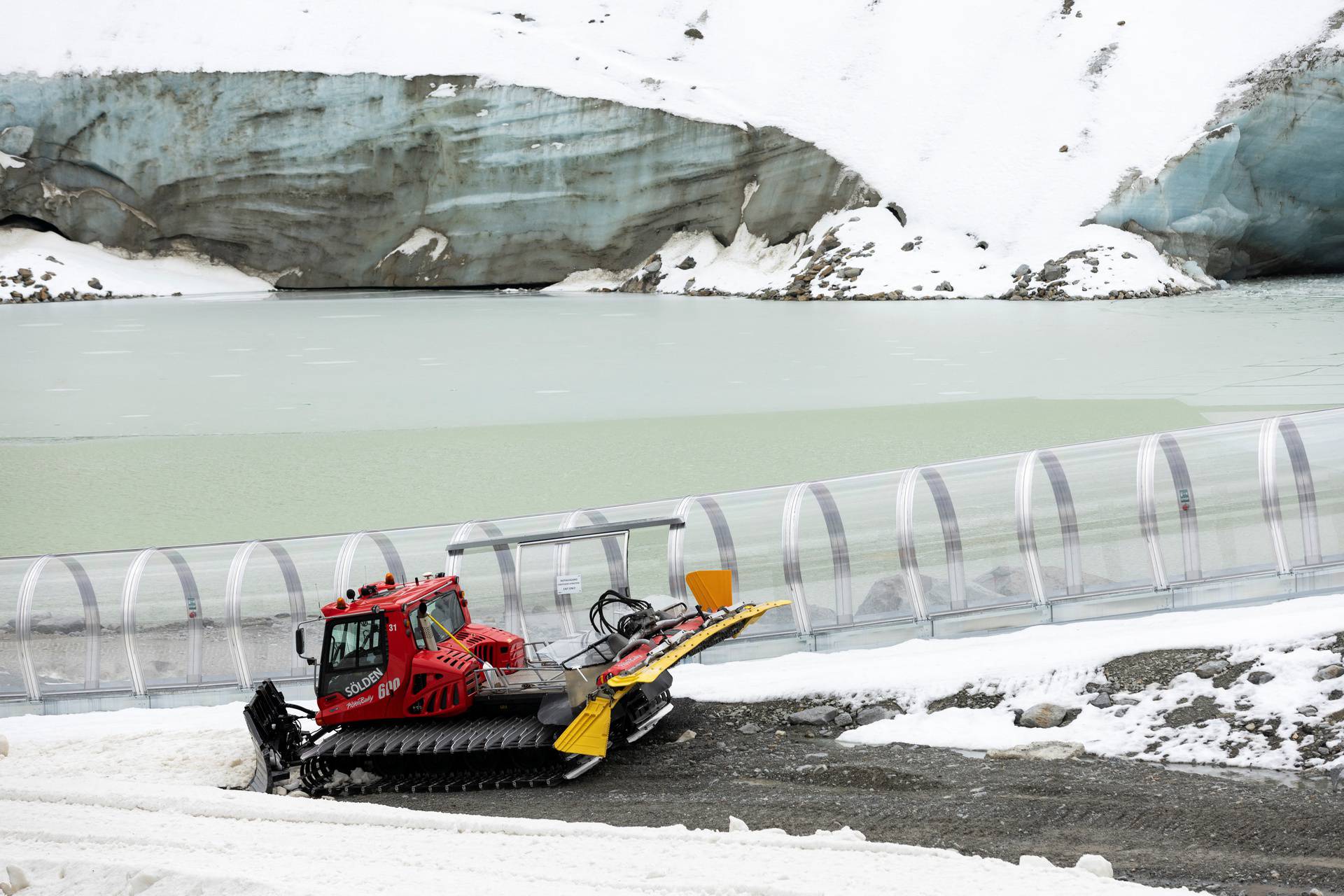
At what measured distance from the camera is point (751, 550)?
423 inches

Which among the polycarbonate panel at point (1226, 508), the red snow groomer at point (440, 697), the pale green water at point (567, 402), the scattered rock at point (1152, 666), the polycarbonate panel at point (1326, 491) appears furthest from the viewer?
the pale green water at point (567, 402)

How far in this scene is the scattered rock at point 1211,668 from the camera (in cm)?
794

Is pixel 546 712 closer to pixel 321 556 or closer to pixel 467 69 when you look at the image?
pixel 321 556

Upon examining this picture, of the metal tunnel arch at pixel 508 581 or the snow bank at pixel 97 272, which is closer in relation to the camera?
the metal tunnel arch at pixel 508 581

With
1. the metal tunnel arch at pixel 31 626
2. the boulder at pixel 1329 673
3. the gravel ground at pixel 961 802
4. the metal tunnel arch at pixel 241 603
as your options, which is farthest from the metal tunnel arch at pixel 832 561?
the metal tunnel arch at pixel 31 626

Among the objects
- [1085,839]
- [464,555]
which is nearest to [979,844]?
[1085,839]

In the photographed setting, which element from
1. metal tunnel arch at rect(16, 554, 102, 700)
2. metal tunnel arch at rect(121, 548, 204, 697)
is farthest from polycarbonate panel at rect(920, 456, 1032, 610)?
metal tunnel arch at rect(16, 554, 102, 700)

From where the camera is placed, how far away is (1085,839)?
6203 mm

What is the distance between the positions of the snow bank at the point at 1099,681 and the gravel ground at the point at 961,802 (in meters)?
0.29

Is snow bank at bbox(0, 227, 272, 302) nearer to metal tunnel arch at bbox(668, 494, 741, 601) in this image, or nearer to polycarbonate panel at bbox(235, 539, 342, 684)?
polycarbonate panel at bbox(235, 539, 342, 684)

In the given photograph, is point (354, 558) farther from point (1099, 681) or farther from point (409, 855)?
point (1099, 681)

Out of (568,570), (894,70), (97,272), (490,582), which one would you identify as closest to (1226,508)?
(568,570)

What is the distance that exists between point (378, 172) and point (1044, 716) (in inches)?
1529

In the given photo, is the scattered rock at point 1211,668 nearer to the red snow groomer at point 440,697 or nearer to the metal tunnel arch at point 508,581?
the red snow groomer at point 440,697
